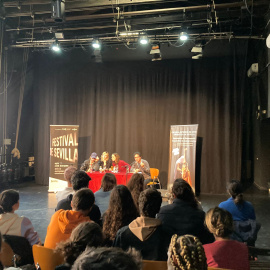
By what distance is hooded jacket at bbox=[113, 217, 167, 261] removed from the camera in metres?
2.03

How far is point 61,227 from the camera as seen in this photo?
2287mm

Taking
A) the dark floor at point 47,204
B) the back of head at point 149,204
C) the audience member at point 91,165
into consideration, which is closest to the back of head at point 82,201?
the back of head at point 149,204

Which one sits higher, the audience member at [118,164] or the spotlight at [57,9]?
the spotlight at [57,9]

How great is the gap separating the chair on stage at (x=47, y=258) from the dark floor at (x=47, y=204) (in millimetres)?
2615

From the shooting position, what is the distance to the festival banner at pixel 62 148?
8352 millimetres

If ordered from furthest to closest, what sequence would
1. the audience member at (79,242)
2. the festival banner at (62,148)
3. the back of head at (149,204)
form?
the festival banner at (62,148)
the back of head at (149,204)
the audience member at (79,242)

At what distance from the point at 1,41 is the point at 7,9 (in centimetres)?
93

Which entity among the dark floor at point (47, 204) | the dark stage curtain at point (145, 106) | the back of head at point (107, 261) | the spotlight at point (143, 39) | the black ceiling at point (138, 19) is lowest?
the dark floor at point (47, 204)

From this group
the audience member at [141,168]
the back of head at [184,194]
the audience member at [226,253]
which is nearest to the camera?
the audience member at [226,253]

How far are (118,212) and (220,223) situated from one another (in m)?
0.90

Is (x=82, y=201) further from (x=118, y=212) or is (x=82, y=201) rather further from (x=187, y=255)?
(x=187, y=255)

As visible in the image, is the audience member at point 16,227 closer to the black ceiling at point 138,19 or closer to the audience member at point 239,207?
the audience member at point 239,207

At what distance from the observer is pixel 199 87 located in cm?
870

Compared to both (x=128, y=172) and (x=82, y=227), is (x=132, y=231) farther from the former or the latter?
(x=128, y=172)
